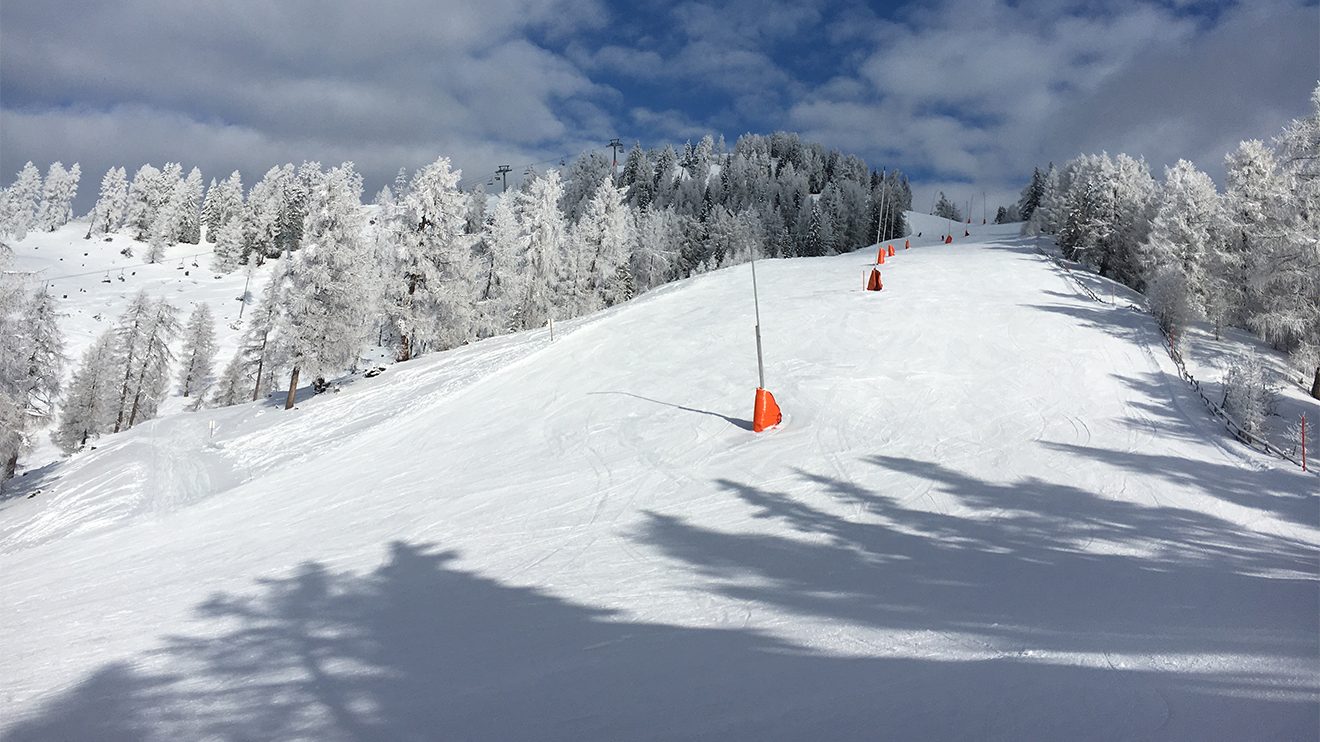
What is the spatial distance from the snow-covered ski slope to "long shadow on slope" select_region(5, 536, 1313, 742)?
1.3 inches

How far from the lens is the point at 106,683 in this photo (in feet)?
20.9

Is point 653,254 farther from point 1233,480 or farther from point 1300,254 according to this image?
point 1233,480

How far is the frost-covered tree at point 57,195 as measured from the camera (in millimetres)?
122062

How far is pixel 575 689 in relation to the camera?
16.9 ft

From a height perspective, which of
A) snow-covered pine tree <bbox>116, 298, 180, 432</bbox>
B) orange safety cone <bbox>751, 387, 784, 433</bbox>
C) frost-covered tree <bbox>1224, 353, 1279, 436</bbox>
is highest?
frost-covered tree <bbox>1224, 353, 1279, 436</bbox>

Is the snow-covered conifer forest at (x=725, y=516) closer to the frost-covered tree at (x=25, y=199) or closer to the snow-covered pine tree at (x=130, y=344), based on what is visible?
the snow-covered pine tree at (x=130, y=344)

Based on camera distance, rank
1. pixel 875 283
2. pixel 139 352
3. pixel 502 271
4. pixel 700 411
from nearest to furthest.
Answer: pixel 700 411, pixel 875 283, pixel 139 352, pixel 502 271

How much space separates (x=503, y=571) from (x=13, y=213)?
504 ft

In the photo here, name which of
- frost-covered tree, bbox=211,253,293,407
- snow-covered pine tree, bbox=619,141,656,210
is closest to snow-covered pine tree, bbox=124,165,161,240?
frost-covered tree, bbox=211,253,293,407

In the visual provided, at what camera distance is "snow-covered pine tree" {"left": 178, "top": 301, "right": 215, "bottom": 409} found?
60719mm

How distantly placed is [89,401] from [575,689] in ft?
214

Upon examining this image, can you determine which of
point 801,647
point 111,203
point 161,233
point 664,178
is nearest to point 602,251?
point 801,647

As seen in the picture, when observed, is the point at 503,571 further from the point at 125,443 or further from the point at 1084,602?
the point at 125,443

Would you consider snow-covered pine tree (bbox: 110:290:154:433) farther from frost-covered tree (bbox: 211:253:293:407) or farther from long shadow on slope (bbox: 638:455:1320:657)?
long shadow on slope (bbox: 638:455:1320:657)
